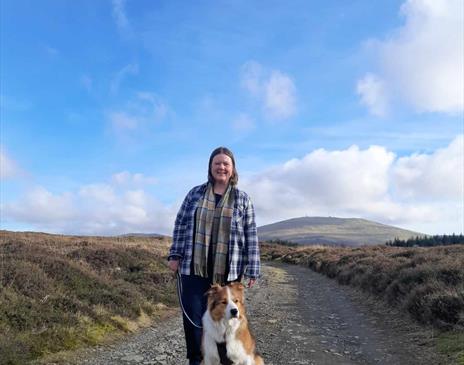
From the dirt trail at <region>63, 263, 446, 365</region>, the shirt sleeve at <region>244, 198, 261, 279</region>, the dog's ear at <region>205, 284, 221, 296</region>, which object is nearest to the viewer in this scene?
the dog's ear at <region>205, 284, 221, 296</region>

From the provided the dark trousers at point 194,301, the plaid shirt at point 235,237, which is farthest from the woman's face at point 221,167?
the dark trousers at point 194,301

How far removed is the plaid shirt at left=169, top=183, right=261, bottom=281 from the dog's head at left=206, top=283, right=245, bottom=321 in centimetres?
31

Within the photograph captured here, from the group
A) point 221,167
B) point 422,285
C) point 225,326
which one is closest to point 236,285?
point 225,326

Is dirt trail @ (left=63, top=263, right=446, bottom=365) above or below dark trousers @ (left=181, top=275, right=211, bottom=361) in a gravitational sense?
below

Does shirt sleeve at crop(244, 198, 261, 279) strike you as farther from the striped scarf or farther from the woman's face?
the woman's face

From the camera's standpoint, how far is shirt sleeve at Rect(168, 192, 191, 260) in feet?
16.8

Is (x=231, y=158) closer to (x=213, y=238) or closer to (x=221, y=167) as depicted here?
(x=221, y=167)

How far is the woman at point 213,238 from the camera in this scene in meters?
4.98

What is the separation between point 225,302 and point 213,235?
0.81 m

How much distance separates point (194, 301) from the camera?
5.11 metres

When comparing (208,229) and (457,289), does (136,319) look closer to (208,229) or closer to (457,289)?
(208,229)

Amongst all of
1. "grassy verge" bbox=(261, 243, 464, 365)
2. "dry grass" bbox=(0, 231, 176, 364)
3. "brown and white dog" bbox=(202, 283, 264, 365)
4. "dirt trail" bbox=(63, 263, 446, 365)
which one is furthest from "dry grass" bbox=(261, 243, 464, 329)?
"dry grass" bbox=(0, 231, 176, 364)

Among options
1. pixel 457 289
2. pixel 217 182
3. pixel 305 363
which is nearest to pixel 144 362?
pixel 305 363

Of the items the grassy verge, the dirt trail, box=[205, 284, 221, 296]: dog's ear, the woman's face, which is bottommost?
the dirt trail
